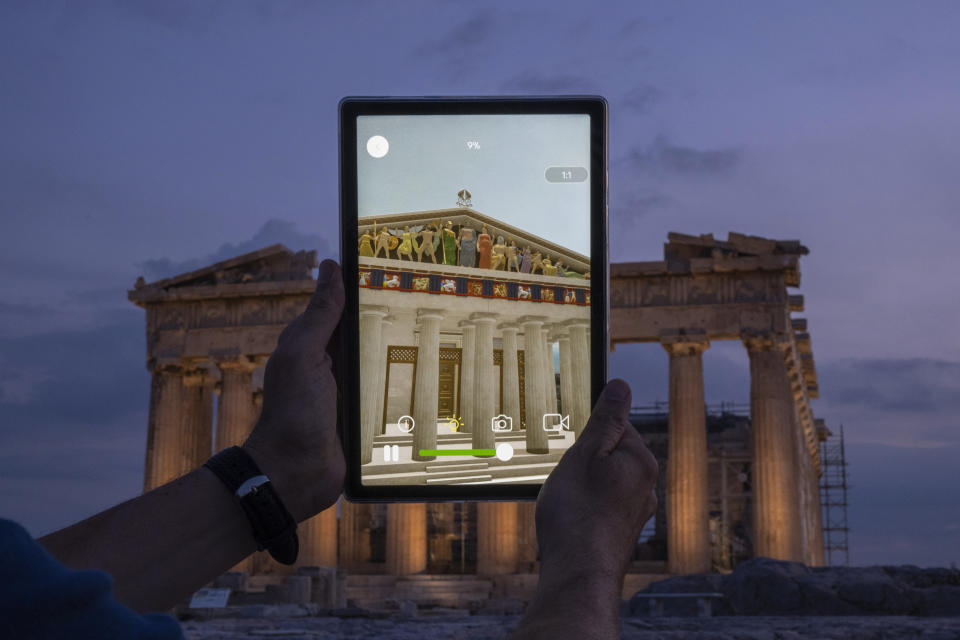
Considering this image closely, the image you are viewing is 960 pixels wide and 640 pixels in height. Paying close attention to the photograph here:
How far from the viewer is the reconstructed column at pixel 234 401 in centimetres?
3497

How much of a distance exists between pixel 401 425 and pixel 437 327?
13.5 inches

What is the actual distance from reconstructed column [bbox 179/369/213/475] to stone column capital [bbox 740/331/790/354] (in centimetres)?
1691

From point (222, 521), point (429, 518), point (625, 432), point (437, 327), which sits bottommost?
point (429, 518)

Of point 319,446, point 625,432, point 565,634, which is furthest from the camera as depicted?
point 319,446

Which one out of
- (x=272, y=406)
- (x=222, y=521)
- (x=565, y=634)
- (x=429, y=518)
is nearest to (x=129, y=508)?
(x=222, y=521)

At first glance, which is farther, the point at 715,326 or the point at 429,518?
the point at 429,518

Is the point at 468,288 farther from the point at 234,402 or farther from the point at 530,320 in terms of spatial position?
the point at 234,402

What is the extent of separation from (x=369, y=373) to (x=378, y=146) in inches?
26.1

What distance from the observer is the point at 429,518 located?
44094 millimetres

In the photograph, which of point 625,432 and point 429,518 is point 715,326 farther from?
point 625,432

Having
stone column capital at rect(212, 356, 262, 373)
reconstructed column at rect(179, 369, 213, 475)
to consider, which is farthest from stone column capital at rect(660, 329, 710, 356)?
reconstructed column at rect(179, 369, 213, 475)

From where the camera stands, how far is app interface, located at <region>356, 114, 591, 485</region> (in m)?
3.20

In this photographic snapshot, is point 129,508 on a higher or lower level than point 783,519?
higher

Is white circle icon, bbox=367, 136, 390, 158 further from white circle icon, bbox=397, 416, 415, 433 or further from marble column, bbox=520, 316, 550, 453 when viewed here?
white circle icon, bbox=397, 416, 415, 433
